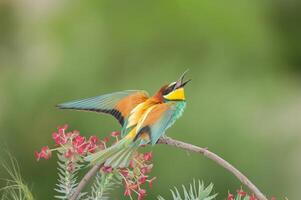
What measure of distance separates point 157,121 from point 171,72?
364mm

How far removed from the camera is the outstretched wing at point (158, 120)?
71 cm

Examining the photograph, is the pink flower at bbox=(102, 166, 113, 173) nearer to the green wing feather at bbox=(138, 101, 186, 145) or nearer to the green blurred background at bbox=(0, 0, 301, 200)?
the green wing feather at bbox=(138, 101, 186, 145)

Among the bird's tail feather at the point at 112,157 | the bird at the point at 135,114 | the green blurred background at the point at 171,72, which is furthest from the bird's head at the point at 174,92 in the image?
the green blurred background at the point at 171,72

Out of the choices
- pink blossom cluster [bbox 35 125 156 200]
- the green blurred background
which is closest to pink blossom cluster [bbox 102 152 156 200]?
pink blossom cluster [bbox 35 125 156 200]

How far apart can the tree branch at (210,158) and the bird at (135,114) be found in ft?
0.05

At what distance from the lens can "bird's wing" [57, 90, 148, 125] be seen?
77 cm

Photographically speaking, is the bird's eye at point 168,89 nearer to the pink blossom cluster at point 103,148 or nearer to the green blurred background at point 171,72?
the pink blossom cluster at point 103,148

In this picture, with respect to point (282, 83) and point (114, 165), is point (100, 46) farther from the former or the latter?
point (114, 165)

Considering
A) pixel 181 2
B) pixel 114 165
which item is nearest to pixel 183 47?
pixel 181 2

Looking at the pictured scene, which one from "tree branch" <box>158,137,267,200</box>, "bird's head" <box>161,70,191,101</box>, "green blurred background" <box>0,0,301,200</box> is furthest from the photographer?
"green blurred background" <box>0,0,301,200</box>

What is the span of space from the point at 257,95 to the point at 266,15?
0.51 ft

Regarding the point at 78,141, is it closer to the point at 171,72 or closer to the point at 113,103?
the point at 113,103

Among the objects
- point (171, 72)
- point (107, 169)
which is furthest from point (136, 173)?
point (171, 72)

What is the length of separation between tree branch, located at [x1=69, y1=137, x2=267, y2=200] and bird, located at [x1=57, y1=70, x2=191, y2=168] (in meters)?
0.02
